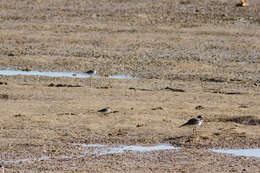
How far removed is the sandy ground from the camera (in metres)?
13.1

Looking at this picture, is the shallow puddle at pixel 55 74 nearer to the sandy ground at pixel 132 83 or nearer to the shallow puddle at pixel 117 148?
the sandy ground at pixel 132 83

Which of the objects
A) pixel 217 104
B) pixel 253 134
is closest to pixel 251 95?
pixel 217 104

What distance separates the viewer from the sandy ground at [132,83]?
13133mm

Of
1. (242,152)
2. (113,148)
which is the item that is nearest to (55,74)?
(113,148)

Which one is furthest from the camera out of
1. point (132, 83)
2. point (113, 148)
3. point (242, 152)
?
point (132, 83)

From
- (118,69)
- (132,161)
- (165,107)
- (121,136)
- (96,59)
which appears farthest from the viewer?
(96,59)

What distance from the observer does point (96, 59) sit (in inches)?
905

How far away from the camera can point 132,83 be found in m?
19.8

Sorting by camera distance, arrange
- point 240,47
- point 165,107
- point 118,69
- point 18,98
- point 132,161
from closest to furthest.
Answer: point 132,161 < point 165,107 < point 18,98 < point 118,69 < point 240,47

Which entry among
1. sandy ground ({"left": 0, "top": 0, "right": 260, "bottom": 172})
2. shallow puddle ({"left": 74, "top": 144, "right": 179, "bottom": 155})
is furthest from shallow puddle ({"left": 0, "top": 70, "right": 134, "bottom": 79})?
shallow puddle ({"left": 74, "top": 144, "right": 179, "bottom": 155})

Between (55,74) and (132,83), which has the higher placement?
(132,83)

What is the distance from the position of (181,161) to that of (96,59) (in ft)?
35.5

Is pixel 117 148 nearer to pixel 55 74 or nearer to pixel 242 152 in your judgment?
pixel 242 152

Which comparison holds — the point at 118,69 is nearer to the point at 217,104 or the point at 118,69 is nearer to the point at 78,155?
the point at 217,104
